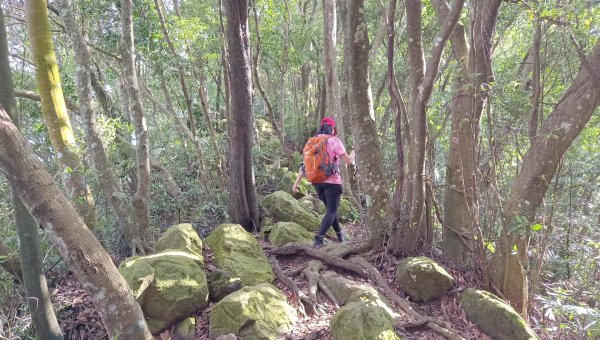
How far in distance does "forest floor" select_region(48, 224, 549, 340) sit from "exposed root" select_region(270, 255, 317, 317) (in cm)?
7

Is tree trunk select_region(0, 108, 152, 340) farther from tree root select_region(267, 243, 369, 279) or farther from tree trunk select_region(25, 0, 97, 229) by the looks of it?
tree root select_region(267, 243, 369, 279)

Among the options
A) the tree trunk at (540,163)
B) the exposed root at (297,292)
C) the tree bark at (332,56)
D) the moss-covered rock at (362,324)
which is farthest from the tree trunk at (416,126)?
the tree bark at (332,56)

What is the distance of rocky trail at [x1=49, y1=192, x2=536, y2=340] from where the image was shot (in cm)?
443

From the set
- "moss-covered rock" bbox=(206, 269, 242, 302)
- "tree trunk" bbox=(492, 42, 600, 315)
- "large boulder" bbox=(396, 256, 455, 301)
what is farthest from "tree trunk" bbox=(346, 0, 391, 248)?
"moss-covered rock" bbox=(206, 269, 242, 302)

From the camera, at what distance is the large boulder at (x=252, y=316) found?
4.34 m

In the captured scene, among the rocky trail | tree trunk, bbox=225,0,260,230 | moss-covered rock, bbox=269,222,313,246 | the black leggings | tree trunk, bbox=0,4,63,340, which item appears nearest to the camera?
tree trunk, bbox=0,4,63,340

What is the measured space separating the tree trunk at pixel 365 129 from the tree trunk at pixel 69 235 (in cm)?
373

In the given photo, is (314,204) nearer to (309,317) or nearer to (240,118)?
(240,118)

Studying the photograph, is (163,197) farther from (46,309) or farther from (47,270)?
(46,309)

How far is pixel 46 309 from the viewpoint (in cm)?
448

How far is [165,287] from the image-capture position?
4773 mm

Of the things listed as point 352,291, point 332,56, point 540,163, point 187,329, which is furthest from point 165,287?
point 332,56

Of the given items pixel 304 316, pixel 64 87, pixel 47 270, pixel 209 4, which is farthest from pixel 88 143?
pixel 209 4

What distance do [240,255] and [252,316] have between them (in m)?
1.61
